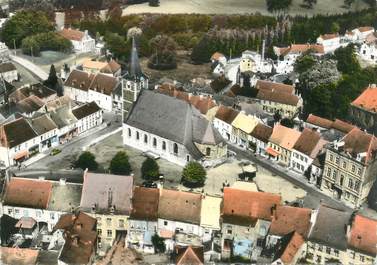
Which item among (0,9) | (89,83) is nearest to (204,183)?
(89,83)

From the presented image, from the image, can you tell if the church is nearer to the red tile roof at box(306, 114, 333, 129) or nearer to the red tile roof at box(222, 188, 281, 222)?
the red tile roof at box(306, 114, 333, 129)

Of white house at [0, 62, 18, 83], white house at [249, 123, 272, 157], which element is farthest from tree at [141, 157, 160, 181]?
white house at [0, 62, 18, 83]

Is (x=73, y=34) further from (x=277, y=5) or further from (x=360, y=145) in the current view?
(x=360, y=145)

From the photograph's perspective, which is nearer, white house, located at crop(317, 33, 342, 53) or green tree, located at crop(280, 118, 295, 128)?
green tree, located at crop(280, 118, 295, 128)

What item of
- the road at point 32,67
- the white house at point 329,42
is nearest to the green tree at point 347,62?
the white house at point 329,42

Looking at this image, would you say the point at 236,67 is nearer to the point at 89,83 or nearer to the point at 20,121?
Result: the point at 89,83
